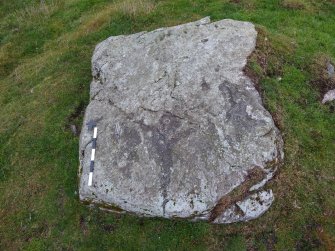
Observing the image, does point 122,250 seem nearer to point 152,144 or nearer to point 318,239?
point 152,144

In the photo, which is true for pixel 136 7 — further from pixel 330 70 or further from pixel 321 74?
pixel 330 70

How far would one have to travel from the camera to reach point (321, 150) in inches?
532

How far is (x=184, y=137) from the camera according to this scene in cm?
1256

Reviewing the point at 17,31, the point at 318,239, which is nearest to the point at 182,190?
the point at 318,239

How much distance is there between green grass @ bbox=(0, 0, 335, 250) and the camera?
12.2m

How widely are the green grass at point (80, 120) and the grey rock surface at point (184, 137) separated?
26.2 inches

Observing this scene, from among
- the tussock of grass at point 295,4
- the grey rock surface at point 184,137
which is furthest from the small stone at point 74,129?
the tussock of grass at point 295,4

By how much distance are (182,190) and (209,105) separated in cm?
299

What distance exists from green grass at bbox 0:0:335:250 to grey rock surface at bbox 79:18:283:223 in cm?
66

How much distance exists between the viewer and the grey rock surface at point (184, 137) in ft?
39.1

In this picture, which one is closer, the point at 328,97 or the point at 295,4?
the point at 328,97

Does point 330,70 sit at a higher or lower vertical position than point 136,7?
lower

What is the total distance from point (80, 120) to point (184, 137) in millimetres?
5001

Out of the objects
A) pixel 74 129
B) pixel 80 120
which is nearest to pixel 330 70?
pixel 80 120
